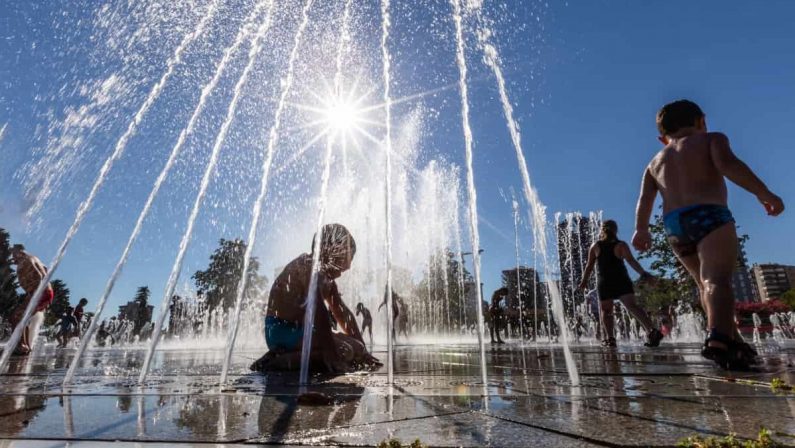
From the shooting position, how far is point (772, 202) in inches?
145

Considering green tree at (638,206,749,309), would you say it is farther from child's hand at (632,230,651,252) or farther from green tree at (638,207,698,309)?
child's hand at (632,230,651,252)

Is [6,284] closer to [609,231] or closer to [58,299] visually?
[58,299]

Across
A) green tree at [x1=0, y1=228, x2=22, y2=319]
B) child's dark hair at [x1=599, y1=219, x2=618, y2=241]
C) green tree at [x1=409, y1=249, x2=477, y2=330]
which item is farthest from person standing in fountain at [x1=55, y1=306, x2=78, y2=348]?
green tree at [x1=0, y1=228, x2=22, y2=319]

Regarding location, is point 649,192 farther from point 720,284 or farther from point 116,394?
point 116,394

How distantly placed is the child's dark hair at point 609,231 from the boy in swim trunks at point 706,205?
3953 mm

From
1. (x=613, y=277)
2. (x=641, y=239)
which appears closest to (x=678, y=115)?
(x=641, y=239)

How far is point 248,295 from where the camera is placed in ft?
179

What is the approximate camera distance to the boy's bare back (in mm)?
3701

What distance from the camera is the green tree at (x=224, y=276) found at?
50.6m

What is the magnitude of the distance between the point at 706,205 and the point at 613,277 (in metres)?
4.31

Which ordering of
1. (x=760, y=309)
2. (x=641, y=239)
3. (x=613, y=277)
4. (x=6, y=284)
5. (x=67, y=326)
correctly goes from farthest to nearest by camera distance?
(x=6, y=284), (x=760, y=309), (x=67, y=326), (x=613, y=277), (x=641, y=239)

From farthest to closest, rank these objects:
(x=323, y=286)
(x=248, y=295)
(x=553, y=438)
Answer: (x=248, y=295) < (x=323, y=286) < (x=553, y=438)

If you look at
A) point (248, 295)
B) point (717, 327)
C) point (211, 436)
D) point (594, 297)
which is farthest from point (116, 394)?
point (248, 295)

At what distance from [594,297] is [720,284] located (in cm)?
1010
